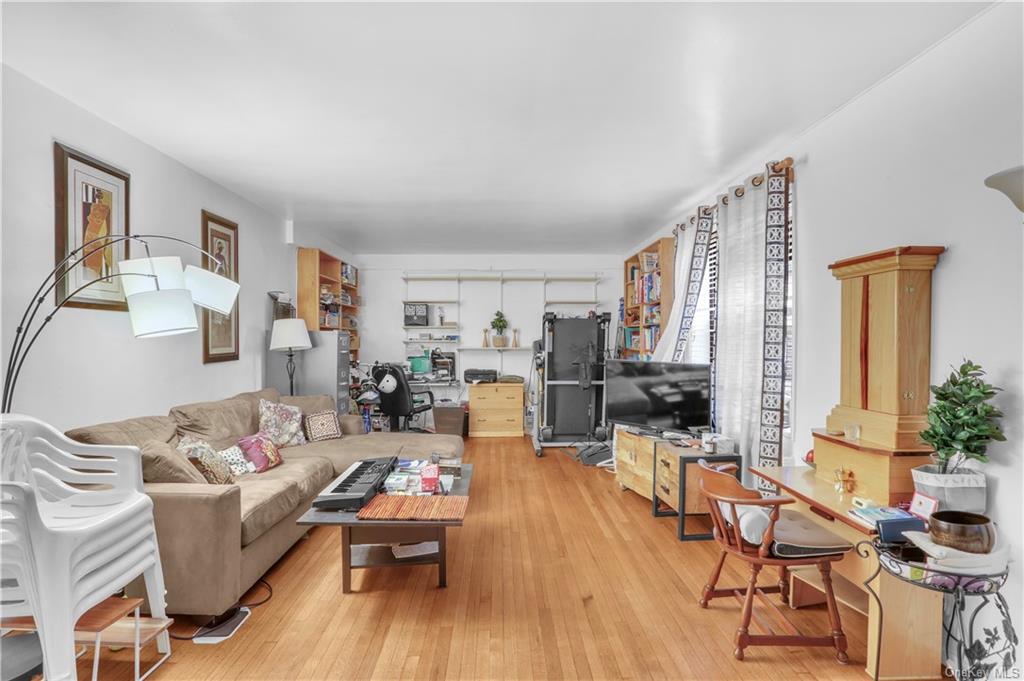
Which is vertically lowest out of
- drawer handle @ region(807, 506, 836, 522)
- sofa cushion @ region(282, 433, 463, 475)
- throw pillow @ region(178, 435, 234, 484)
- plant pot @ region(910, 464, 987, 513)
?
sofa cushion @ region(282, 433, 463, 475)

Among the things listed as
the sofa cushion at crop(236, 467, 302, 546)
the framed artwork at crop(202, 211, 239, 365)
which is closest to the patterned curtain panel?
the sofa cushion at crop(236, 467, 302, 546)

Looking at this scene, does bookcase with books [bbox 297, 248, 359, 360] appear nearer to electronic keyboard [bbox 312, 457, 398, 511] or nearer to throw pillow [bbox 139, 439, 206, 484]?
electronic keyboard [bbox 312, 457, 398, 511]

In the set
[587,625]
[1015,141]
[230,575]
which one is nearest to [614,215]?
[1015,141]

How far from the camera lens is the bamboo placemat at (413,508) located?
2451 mm

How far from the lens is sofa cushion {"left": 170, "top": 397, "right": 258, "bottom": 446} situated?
3284 mm

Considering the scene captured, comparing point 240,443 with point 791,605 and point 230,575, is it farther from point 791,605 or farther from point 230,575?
point 791,605

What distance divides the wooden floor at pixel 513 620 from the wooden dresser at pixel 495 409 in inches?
129

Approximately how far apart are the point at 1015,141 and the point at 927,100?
18.0 inches

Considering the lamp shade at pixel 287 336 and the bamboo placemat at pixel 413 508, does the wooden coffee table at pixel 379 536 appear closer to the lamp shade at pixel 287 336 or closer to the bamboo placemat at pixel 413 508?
the bamboo placemat at pixel 413 508

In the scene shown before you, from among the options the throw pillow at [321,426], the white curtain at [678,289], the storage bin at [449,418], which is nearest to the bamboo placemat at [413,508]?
the throw pillow at [321,426]

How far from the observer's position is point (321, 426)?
4398 millimetres

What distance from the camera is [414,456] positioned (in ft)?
13.1

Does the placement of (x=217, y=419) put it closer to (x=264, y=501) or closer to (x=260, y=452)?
(x=260, y=452)

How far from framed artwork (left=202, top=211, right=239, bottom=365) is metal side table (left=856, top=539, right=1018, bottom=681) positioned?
415 centimetres
